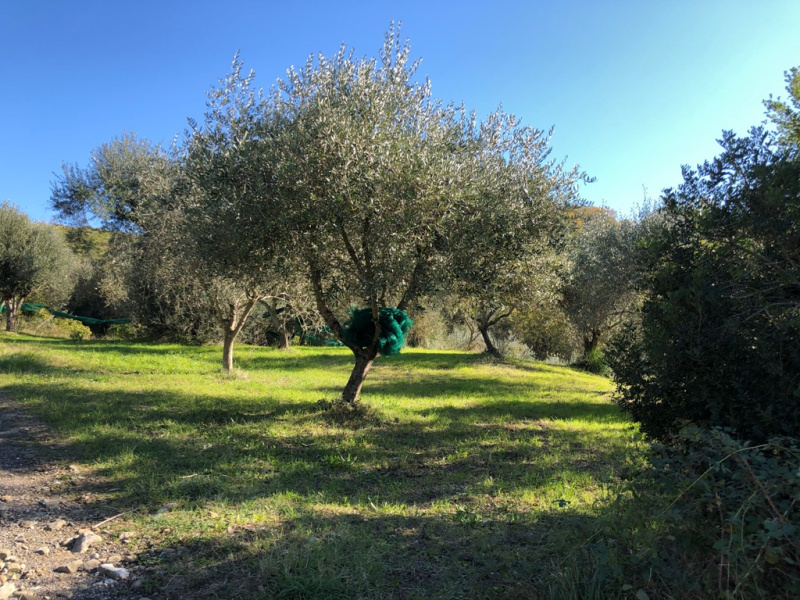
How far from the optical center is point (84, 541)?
143 inches

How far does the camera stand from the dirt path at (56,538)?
3109mm

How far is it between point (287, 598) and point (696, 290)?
12.1ft

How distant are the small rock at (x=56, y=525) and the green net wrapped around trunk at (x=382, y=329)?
4751mm

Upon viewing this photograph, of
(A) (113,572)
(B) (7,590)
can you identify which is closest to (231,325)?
(A) (113,572)

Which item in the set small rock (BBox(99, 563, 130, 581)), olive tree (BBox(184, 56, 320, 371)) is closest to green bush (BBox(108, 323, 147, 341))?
olive tree (BBox(184, 56, 320, 371))

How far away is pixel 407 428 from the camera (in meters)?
8.21

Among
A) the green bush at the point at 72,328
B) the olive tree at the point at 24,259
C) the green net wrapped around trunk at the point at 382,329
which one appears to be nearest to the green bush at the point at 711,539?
the green net wrapped around trunk at the point at 382,329

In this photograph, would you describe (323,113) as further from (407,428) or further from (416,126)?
(407,428)

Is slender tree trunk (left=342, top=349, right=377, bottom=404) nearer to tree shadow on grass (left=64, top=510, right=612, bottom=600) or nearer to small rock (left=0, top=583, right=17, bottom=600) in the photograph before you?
tree shadow on grass (left=64, top=510, right=612, bottom=600)

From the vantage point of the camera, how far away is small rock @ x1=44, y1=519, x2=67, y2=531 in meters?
3.94

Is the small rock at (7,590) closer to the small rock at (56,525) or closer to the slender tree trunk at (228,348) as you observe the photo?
→ the small rock at (56,525)

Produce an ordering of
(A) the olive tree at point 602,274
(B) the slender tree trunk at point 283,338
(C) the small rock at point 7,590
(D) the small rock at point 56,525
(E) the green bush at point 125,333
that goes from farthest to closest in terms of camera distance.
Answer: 1. (E) the green bush at point 125,333
2. (B) the slender tree trunk at point 283,338
3. (A) the olive tree at point 602,274
4. (D) the small rock at point 56,525
5. (C) the small rock at point 7,590

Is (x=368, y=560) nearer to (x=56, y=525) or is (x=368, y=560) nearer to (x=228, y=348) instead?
(x=56, y=525)

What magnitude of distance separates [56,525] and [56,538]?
24 cm
